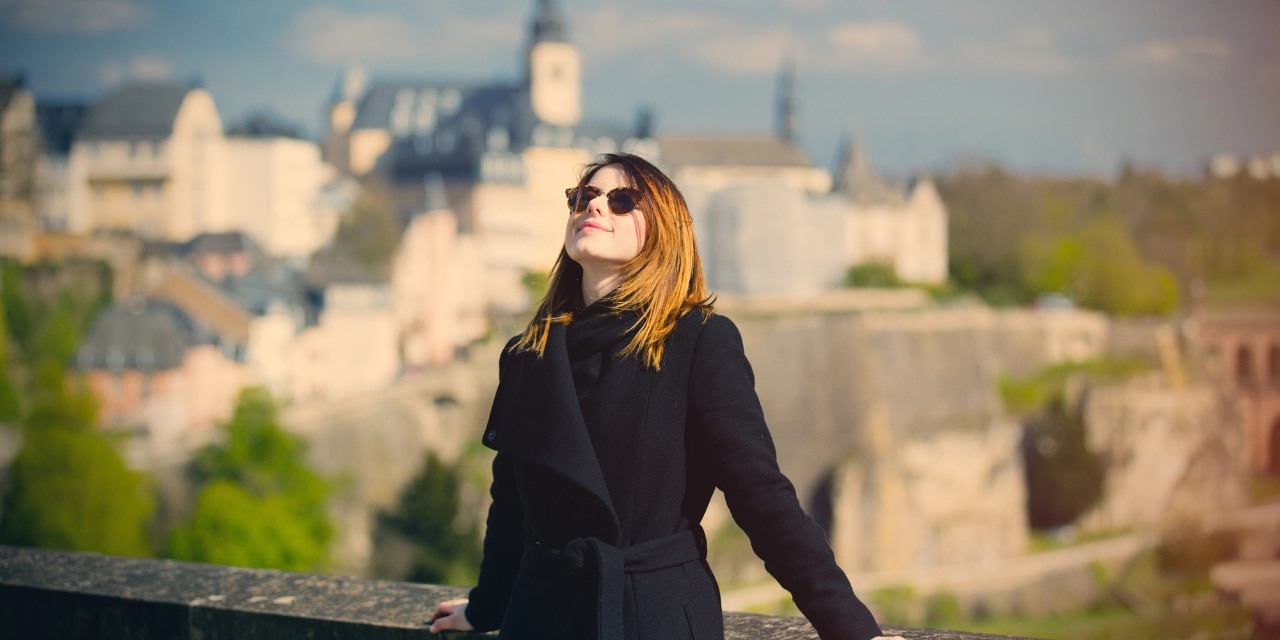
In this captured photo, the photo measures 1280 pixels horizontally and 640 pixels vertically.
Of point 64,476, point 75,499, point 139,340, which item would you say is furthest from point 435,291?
point 75,499

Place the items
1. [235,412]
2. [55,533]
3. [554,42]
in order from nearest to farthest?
[55,533], [235,412], [554,42]

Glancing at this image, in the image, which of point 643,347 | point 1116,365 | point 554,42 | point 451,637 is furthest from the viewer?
point 554,42

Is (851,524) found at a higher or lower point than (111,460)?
lower

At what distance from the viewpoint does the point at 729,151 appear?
51156 millimetres

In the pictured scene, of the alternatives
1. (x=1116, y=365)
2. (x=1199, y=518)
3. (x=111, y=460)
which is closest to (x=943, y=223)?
(x=1116, y=365)

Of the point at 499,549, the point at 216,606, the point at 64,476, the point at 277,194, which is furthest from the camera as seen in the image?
the point at 277,194

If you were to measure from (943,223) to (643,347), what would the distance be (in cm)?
4284

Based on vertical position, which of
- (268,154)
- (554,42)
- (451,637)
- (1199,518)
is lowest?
(1199,518)

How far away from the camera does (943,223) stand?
1735 inches

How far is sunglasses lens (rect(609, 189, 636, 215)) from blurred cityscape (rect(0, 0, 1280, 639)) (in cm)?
2186

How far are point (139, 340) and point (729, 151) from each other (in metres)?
24.9

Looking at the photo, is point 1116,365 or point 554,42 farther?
point 554,42

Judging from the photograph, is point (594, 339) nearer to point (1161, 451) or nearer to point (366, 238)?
point (1161, 451)

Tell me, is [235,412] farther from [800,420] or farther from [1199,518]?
[1199,518]
